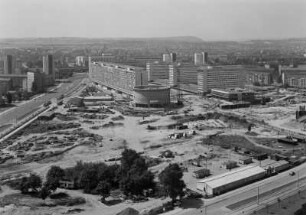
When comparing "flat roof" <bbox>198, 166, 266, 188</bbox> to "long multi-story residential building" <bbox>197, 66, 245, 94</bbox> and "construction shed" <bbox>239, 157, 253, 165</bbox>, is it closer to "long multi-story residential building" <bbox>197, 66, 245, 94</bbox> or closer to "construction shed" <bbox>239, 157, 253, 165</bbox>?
"construction shed" <bbox>239, 157, 253, 165</bbox>

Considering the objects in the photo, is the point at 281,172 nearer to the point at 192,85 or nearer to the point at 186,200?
the point at 186,200

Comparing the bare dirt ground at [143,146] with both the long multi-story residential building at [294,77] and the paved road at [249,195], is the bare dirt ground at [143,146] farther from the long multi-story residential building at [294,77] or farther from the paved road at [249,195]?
the long multi-story residential building at [294,77]

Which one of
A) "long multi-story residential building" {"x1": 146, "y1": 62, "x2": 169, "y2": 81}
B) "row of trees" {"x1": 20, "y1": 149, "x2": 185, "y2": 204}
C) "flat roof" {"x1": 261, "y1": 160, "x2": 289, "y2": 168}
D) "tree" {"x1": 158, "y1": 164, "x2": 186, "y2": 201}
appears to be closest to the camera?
"tree" {"x1": 158, "y1": 164, "x2": 186, "y2": 201}

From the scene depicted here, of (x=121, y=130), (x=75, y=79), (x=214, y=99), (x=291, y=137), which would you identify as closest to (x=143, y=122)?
(x=121, y=130)

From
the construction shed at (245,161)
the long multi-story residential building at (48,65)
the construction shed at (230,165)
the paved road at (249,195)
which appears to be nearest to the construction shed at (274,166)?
the paved road at (249,195)

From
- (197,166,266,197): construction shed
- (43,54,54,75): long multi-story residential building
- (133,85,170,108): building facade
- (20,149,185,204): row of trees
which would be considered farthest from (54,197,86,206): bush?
(43,54,54,75): long multi-story residential building
